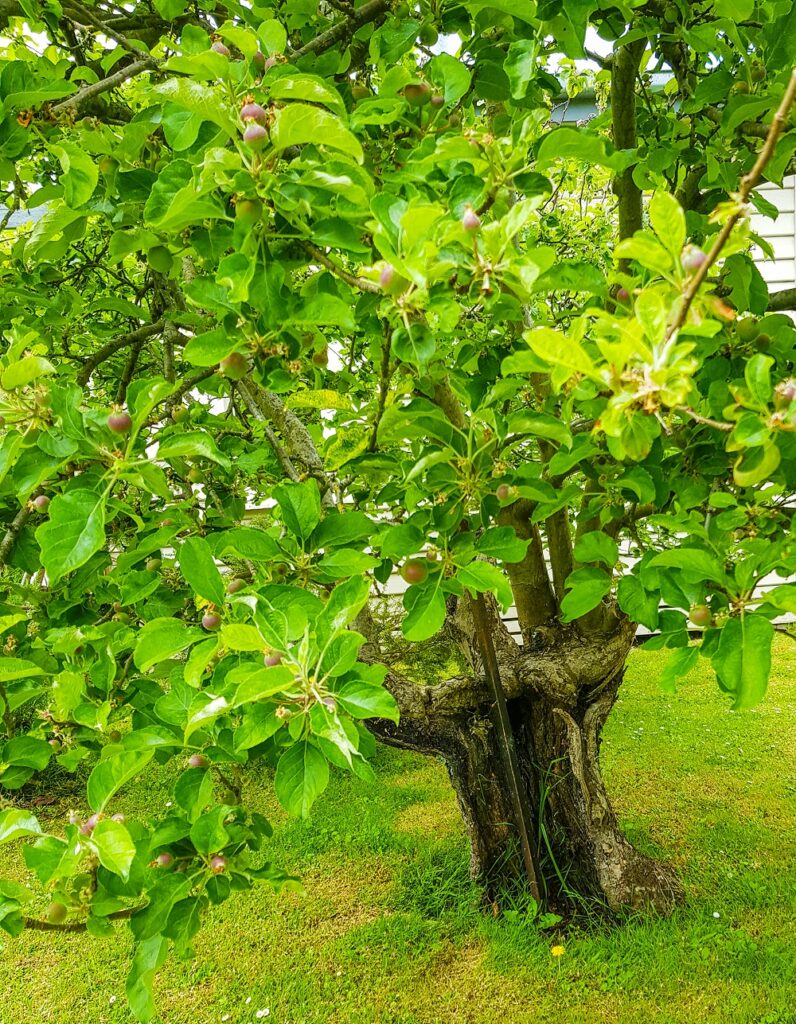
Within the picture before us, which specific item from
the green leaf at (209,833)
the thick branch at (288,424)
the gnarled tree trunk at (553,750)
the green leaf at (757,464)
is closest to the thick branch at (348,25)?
the thick branch at (288,424)

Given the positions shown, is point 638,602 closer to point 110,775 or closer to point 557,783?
point 110,775

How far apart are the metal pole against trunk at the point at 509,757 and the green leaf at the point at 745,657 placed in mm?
1244

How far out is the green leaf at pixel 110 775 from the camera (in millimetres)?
1229

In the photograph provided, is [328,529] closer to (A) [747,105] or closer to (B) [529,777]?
(A) [747,105]

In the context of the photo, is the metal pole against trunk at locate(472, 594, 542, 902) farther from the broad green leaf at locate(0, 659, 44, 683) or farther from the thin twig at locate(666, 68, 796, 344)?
the thin twig at locate(666, 68, 796, 344)

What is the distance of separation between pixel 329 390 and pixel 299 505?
0.36 meters

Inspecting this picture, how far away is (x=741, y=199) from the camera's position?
0.63 meters

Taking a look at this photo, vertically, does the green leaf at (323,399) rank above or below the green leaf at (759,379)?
above

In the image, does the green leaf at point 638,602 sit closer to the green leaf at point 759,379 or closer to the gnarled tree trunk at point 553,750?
the green leaf at point 759,379

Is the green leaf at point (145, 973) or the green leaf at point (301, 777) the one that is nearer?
the green leaf at point (301, 777)

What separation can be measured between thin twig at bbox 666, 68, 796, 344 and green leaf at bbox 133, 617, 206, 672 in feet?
3.10

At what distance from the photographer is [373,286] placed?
1.00 meters

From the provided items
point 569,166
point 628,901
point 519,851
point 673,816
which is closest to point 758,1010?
point 628,901

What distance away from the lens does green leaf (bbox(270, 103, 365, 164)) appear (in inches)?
33.5
